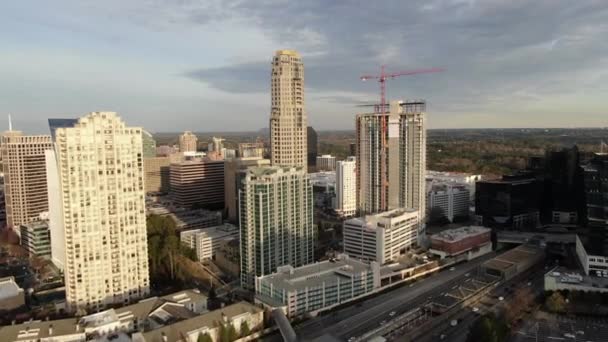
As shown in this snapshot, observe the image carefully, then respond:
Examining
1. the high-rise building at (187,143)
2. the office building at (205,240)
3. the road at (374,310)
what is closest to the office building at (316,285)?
the road at (374,310)

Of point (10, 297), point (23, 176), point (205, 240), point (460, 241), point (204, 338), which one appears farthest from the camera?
point (23, 176)

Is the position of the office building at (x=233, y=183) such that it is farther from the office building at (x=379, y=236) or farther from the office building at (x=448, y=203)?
the office building at (x=448, y=203)

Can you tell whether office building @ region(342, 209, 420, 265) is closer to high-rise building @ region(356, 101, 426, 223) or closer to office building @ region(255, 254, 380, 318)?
high-rise building @ region(356, 101, 426, 223)

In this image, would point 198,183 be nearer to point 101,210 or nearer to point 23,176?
point 23,176

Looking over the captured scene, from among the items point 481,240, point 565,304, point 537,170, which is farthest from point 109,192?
point 537,170

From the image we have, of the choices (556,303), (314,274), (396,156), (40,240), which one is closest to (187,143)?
(40,240)

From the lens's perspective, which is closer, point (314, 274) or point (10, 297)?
point (10, 297)

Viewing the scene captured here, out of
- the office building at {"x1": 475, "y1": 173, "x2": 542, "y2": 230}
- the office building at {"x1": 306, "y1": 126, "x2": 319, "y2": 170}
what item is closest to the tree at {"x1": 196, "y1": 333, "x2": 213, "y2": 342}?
the office building at {"x1": 475, "y1": 173, "x2": 542, "y2": 230}

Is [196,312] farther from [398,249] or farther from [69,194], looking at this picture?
[398,249]
